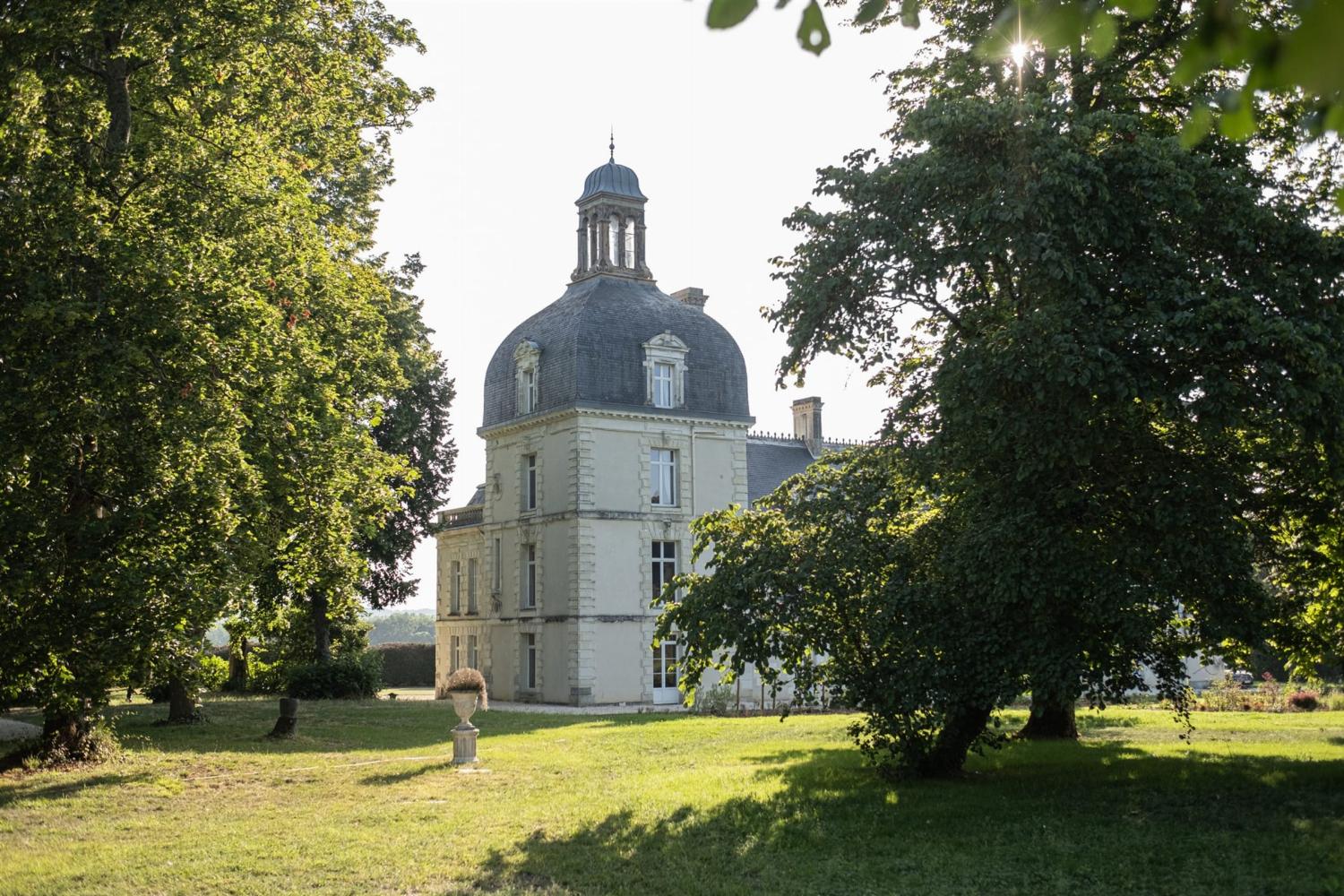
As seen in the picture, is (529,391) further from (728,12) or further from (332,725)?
(728,12)

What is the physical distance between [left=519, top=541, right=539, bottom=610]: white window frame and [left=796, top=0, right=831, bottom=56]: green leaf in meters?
36.7

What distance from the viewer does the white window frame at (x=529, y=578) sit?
39.5 meters

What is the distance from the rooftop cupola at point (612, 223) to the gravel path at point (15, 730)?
900 inches

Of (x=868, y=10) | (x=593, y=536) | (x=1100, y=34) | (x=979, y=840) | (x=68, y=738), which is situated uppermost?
(x=593, y=536)

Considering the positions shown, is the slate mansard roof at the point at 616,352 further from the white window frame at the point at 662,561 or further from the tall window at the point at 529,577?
the tall window at the point at 529,577

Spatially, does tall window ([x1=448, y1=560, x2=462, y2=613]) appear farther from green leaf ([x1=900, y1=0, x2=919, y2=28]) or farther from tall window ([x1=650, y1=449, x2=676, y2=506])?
green leaf ([x1=900, y1=0, x2=919, y2=28])

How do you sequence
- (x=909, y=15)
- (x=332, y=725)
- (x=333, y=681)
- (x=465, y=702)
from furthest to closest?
(x=333, y=681), (x=332, y=725), (x=465, y=702), (x=909, y=15)

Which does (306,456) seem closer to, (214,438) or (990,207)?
(214,438)

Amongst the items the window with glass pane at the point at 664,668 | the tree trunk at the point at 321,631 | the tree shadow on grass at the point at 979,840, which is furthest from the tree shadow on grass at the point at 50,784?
the window with glass pane at the point at 664,668

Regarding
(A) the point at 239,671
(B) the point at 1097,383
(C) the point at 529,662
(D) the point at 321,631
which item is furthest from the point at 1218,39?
(A) the point at 239,671

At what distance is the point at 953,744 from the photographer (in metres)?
15.2

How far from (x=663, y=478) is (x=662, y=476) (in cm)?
9

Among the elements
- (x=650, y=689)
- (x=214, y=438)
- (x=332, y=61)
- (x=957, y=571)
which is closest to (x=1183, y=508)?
(x=957, y=571)

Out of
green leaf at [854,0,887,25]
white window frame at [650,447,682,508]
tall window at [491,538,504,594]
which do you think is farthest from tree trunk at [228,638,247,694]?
green leaf at [854,0,887,25]
